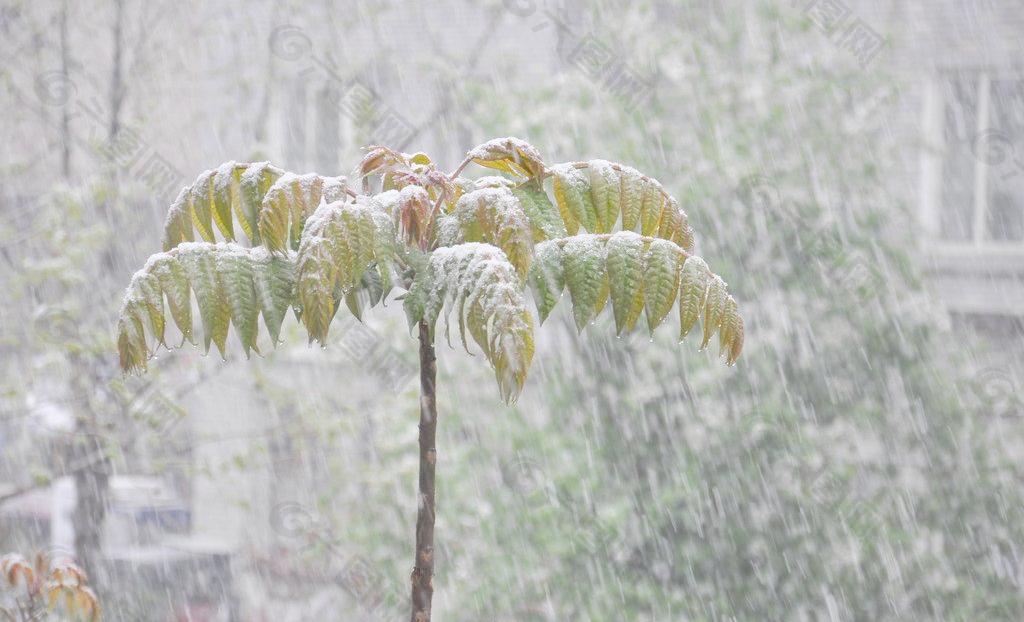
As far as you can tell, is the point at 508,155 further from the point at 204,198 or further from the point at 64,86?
the point at 64,86

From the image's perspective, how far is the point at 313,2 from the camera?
8039mm

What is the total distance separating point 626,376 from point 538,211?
4071 millimetres

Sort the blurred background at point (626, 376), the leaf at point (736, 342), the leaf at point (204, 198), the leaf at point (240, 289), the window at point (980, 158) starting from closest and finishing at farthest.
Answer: the leaf at point (240, 289), the leaf at point (736, 342), the leaf at point (204, 198), the blurred background at point (626, 376), the window at point (980, 158)

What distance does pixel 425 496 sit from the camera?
1628mm

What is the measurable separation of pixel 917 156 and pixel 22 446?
23.9ft

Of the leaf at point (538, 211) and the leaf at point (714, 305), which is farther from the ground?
the leaf at point (538, 211)

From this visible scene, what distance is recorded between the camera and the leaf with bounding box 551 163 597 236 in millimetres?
1828

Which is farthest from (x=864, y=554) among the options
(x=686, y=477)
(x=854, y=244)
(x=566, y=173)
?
(x=566, y=173)

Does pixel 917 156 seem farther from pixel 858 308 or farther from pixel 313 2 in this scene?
pixel 313 2

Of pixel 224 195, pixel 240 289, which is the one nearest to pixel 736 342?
pixel 240 289

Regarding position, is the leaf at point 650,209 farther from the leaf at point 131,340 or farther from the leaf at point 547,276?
the leaf at point 131,340

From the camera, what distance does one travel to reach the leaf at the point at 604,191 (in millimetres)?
1829

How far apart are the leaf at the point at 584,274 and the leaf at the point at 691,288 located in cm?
15

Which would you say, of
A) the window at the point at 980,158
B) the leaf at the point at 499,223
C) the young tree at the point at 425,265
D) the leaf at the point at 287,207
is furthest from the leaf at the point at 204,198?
the window at the point at 980,158
